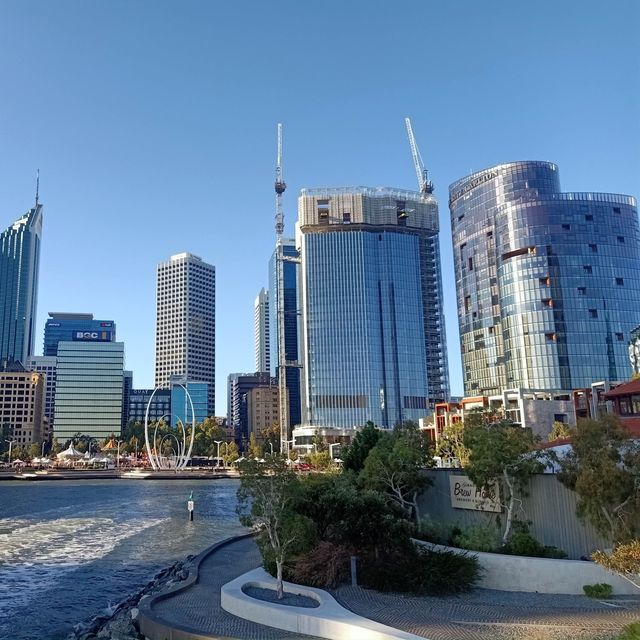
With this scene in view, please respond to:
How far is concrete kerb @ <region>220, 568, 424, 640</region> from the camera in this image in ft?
75.9

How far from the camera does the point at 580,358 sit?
19550 centimetres

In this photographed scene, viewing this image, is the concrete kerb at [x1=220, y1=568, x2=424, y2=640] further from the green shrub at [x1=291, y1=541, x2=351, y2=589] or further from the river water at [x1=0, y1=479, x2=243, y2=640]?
the river water at [x1=0, y1=479, x2=243, y2=640]

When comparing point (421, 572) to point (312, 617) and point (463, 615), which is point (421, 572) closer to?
point (463, 615)

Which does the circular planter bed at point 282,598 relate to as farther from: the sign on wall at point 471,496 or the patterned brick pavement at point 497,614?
the sign on wall at point 471,496

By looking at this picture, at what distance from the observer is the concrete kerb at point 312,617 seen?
23141 mm

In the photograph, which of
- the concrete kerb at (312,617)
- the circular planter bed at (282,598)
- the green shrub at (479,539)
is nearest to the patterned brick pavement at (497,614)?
the concrete kerb at (312,617)

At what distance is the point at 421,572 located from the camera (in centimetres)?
3100

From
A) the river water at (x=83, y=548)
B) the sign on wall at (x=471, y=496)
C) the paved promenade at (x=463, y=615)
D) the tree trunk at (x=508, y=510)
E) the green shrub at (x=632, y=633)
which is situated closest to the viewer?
the green shrub at (x=632, y=633)

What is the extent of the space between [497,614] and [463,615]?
1516 mm

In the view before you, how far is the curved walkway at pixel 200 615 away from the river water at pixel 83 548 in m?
6.69

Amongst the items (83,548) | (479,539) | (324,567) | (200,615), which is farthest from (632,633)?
(83,548)

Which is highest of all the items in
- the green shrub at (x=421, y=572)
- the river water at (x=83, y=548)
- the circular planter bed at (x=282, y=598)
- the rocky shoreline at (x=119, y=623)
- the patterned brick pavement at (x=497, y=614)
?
the green shrub at (x=421, y=572)

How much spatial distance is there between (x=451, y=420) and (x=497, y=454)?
5577 inches

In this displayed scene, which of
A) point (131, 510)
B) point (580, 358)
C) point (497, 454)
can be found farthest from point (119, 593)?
point (580, 358)
